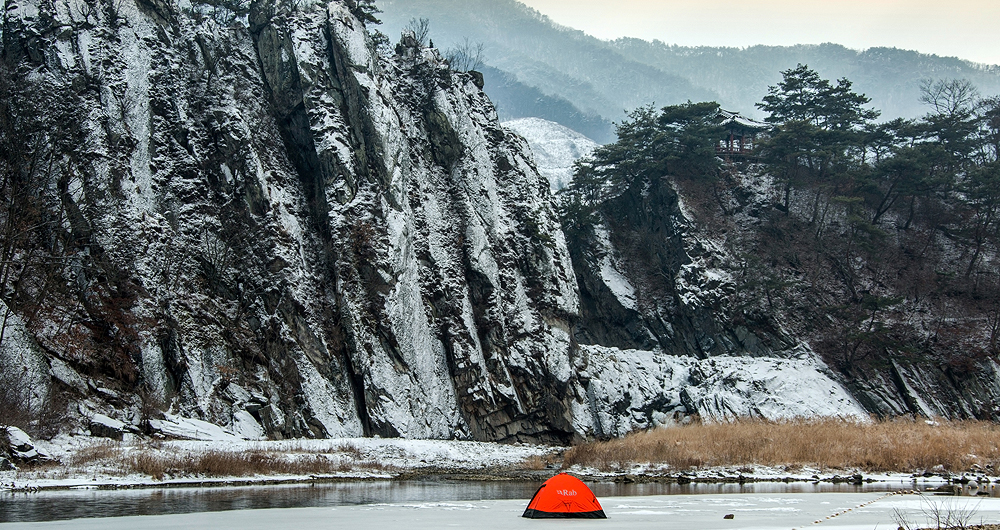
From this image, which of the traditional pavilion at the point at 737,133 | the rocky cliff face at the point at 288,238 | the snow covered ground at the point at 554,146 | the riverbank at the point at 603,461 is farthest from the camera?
the snow covered ground at the point at 554,146

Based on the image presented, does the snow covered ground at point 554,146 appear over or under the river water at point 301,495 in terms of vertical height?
over

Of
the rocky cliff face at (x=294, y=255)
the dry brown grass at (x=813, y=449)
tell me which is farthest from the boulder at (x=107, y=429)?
the dry brown grass at (x=813, y=449)

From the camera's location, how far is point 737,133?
69625 mm

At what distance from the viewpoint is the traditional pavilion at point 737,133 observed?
6662 centimetres

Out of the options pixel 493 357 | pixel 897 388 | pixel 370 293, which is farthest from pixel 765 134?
pixel 370 293

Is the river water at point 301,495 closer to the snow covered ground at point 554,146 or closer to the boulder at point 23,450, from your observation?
the boulder at point 23,450

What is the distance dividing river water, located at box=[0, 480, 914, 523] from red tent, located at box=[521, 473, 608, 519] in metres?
4.31

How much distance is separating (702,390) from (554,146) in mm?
89582

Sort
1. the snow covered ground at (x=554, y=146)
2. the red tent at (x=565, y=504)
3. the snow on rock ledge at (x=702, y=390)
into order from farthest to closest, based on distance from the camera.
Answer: the snow covered ground at (x=554, y=146), the snow on rock ledge at (x=702, y=390), the red tent at (x=565, y=504)

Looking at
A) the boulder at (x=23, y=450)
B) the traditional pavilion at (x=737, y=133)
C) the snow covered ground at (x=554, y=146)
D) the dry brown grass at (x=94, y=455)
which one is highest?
the snow covered ground at (x=554, y=146)

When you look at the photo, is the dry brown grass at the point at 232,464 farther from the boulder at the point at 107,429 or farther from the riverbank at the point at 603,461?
the boulder at the point at 107,429

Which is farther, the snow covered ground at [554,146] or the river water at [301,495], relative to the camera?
the snow covered ground at [554,146]

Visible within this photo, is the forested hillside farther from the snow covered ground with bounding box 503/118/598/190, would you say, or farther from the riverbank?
the snow covered ground with bounding box 503/118/598/190

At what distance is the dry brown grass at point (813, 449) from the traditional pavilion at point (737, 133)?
43558 millimetres
